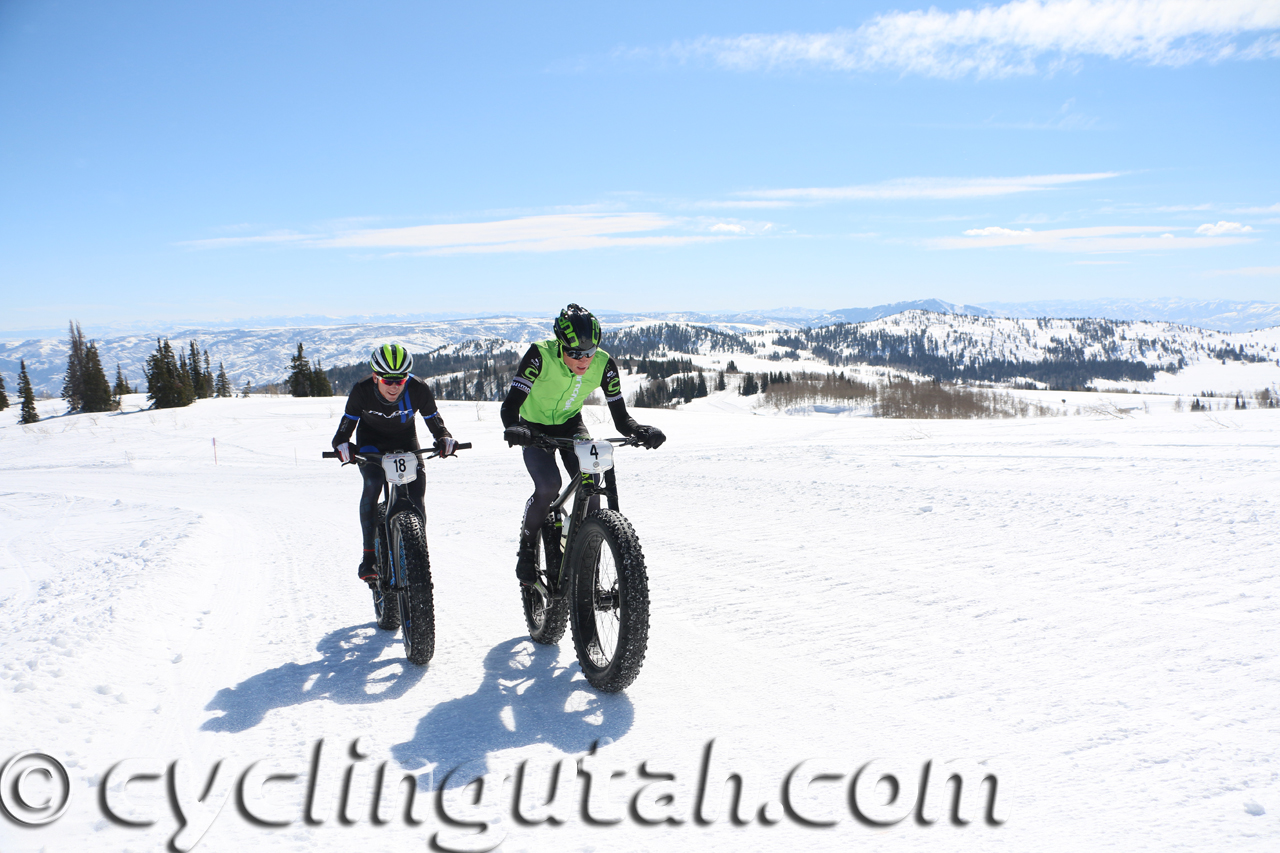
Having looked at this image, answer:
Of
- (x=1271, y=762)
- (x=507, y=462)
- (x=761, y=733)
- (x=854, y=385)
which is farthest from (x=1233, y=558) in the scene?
(x=854, y=385)

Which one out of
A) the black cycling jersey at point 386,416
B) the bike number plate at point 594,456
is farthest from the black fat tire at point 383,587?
the bike number plate at point 594,456

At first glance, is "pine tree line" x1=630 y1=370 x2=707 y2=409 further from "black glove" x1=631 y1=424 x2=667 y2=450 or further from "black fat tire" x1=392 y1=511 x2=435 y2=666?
"black glove" x1=631 y1=424 x2=667 y2=450

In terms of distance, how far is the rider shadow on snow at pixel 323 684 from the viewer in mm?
4148

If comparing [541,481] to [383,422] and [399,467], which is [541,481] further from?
[383,422]

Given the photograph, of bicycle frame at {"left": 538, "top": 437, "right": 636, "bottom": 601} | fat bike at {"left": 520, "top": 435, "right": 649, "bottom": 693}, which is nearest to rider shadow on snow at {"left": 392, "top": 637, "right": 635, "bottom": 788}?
fat bike at {"left": 520, "top": 435, "right": 649, "bottom": 693}

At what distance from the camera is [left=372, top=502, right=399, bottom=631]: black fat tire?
5566 millimetres

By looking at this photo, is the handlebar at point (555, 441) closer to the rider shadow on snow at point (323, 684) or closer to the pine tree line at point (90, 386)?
the rider shadow on snow at point (323, 684)

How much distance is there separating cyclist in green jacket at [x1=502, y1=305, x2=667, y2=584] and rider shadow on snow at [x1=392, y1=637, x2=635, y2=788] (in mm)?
876

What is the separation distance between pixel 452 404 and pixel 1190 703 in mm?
45706

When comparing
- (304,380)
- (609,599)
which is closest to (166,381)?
(304,380)

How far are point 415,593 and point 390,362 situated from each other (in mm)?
2128

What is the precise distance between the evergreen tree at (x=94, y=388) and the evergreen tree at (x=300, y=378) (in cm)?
2000

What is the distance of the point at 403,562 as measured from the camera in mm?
5059

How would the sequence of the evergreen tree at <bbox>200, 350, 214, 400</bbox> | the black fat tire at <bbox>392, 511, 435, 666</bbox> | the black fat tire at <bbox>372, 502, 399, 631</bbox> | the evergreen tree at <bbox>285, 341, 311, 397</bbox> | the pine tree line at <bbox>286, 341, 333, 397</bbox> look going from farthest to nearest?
the evergreen tree at <bbox>200, 350, 214, 400</bbox> → the pine tree line at <bbox>286, 341, 333, 397</bbox> → the evergreen tree at <bbox>285, 341, 311, 397</bbox> → the black fat tire at <bbox>372, 502, 399, 631</bbox> → the black fat tire at <bbox>392, 511, 435, 666</bbox>
